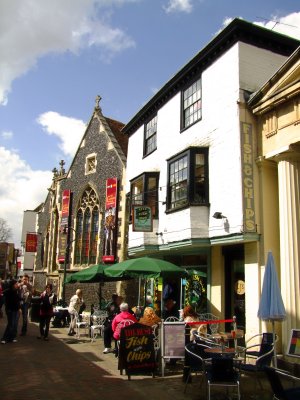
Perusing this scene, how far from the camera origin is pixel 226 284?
11.9 metres

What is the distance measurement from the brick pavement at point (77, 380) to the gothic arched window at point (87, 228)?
11406 mm

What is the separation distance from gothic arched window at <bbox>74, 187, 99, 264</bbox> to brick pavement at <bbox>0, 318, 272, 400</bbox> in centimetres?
1141

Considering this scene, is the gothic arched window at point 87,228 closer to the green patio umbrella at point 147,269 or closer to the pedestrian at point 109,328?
the pedestrian at point 109,328

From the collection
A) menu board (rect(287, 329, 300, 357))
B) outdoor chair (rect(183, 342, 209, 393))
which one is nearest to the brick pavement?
outdoor chair (rect(183, 342, 209, 393))

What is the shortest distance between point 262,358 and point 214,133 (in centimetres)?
643

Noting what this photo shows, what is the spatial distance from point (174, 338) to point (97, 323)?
6.30m

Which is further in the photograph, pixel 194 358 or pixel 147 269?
pixel 147 269

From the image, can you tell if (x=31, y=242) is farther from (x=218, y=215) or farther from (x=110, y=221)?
(x=218, y=215)

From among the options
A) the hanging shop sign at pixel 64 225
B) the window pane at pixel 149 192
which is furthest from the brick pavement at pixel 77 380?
the hanging shop sign at pixel 64 225

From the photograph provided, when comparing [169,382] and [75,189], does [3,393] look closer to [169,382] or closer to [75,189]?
[169,382]

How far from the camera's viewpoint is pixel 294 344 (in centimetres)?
830

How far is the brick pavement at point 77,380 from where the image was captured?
689 centimetres

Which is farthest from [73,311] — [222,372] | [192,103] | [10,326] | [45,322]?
[222,372]

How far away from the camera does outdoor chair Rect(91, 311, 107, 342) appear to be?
13436 mm
